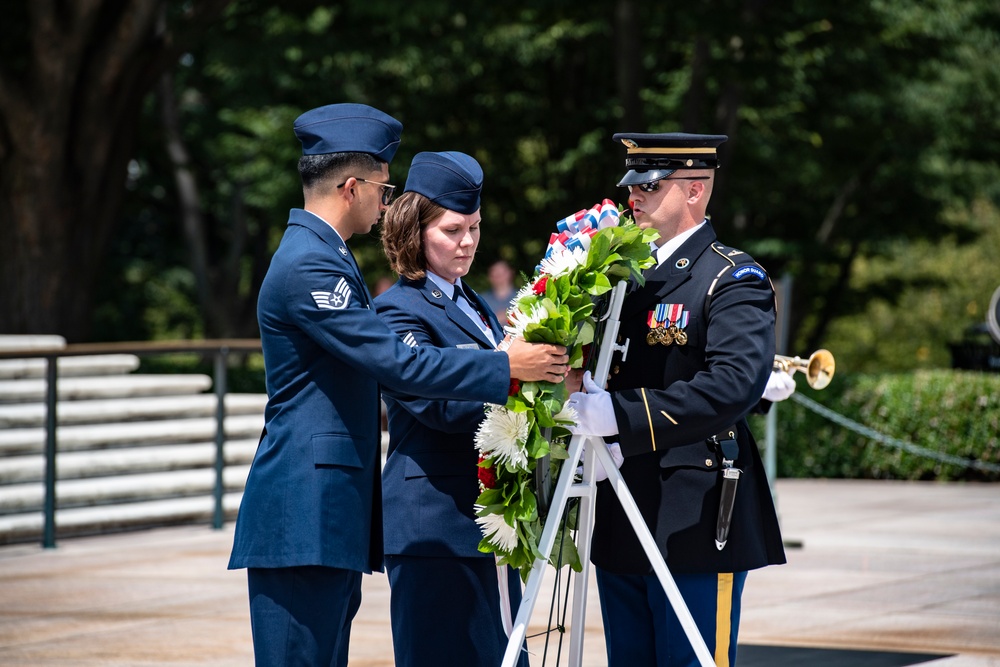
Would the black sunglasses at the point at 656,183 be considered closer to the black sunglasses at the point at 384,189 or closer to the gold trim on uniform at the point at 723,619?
the black sunglasses at the point at 384,189

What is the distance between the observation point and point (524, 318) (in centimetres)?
351

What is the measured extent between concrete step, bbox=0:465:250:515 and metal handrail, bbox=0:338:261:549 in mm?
210

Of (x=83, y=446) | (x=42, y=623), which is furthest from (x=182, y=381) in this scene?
(x=42, y=623)

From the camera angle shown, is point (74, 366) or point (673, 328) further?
point (74, 366)

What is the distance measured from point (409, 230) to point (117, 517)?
716cm

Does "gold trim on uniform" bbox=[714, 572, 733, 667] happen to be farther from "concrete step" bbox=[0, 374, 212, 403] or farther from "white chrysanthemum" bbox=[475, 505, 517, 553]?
"concrete step" bbox=[0, 374, 212, 403]

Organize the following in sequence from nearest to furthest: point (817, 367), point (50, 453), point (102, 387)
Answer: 1. point (817, 367)
2. point (50, 453)
3. point (102, 387)

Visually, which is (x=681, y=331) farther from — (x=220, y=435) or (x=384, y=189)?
(x=220, y=435)

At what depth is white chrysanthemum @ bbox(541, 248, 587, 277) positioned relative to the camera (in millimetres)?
3473

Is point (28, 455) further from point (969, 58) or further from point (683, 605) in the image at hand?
point (969, 58)

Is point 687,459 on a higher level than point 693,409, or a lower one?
lower

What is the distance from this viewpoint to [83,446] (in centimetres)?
1038

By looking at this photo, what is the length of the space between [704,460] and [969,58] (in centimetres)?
2046

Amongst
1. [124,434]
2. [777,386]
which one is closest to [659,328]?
[777,386]
